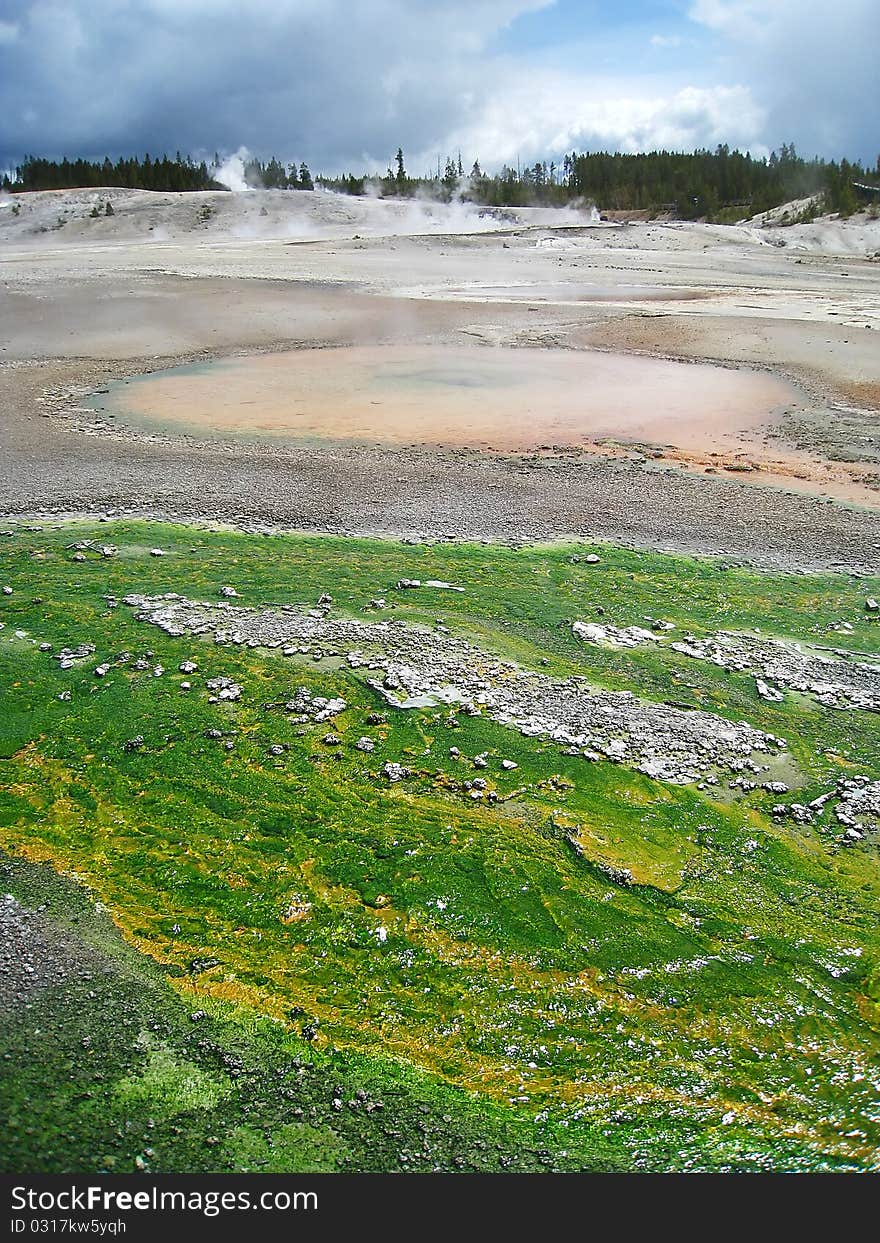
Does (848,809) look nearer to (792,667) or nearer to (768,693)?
(768,693)

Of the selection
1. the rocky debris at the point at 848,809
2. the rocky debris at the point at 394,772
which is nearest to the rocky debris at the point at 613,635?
the rocky debris at the point at 848,809

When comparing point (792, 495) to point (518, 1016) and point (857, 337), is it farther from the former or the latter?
point (857, 337)

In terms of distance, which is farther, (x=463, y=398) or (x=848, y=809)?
(x=463, y=398)

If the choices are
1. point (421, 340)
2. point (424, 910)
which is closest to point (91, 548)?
→ point (424, 910)

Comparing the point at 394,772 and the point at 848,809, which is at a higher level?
the point at 394,772

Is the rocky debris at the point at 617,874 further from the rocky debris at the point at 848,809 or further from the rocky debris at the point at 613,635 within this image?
the rocky debris at the point at 613,635

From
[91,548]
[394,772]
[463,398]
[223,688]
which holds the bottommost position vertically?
[394,772]
